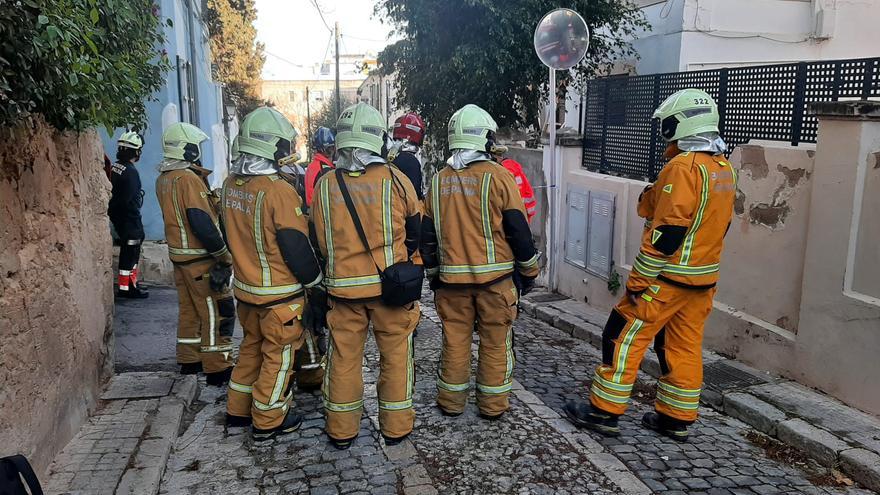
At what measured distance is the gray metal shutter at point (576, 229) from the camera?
7832mm

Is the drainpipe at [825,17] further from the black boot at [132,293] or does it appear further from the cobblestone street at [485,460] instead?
the black boot at [132,293]

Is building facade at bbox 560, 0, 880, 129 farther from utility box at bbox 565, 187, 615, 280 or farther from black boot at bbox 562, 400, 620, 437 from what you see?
black boot at bbox 562, 400, 620, 437

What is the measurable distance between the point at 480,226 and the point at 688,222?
1329mm

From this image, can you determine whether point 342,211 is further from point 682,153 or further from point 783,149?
point 783,149

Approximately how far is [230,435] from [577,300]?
15.6ft

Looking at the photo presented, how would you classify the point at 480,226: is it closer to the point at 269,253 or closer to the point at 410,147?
the point at 269,253

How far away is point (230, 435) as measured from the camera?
14.8ft

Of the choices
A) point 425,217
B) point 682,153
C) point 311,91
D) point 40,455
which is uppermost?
point 311,91

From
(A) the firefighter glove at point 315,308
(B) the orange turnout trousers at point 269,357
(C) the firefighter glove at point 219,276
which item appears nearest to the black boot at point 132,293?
(C) the firefighter glove at point 219,276

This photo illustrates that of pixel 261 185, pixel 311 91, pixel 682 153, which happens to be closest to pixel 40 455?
pixel 261 185

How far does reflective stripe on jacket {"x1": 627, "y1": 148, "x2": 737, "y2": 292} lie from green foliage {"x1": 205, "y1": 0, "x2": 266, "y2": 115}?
19816mm

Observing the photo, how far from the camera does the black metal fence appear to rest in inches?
201

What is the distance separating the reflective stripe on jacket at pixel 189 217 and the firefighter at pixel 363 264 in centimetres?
115

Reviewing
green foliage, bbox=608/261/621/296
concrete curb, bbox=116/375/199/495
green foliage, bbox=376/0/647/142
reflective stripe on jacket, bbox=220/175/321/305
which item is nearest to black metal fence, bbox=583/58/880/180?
green foliage, bbox=608/261/621/296
